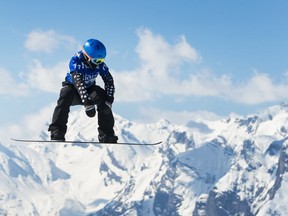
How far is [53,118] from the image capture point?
24.1 m

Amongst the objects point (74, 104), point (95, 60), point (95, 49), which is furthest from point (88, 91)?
point (95, 49)

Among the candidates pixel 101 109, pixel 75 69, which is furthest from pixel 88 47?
pixel 101 109

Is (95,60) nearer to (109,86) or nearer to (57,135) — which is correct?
(109,86)

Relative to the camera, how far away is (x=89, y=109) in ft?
73.8

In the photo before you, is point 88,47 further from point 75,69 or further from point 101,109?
point 101,109

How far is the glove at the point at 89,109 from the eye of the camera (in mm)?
22359

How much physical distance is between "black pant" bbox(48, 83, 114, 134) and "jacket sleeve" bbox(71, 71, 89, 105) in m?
0.43

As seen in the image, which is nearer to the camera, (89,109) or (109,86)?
(89,109)

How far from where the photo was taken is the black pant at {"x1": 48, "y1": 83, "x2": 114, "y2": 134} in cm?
2359

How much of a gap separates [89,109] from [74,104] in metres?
1.96

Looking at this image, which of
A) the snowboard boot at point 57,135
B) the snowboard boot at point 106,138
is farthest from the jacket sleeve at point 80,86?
the snowboard boot at point 106,138

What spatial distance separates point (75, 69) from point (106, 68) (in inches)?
43.5

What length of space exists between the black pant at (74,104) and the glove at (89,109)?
46 centimetres

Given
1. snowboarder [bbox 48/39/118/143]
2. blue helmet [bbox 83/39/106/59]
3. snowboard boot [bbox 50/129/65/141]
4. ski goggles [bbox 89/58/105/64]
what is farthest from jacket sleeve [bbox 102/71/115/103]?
snowboard boot [bbox 50/129/65/141]
